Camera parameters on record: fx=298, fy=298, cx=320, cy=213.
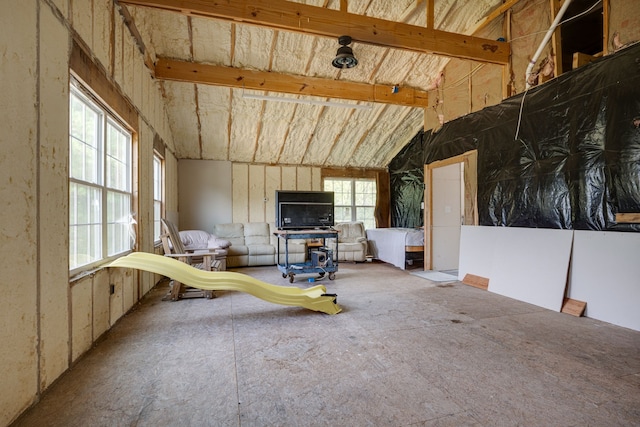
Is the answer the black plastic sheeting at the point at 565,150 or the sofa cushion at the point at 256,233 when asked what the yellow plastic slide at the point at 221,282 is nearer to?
the black plastic sheeting at the point at 565,150

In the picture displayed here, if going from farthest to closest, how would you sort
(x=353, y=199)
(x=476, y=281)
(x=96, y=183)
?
(x=353, y=199)
(x=476, y=281)
(x=96, y=183)

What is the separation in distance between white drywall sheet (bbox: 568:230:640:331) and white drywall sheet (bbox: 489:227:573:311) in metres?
0.12

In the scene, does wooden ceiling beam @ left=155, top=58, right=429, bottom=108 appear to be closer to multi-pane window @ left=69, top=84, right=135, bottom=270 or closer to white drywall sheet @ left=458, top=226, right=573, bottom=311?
multi-pane window @ left=69, top=84, right=135, bottom=270

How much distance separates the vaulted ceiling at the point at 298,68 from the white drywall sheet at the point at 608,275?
2748 millimetres

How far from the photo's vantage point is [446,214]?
19.2 feet

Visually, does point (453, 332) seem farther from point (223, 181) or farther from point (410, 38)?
point (223, 181)

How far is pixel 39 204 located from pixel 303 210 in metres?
3.53

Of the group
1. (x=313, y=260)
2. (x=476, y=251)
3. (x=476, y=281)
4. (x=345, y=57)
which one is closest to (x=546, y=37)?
(x=345, y=57)

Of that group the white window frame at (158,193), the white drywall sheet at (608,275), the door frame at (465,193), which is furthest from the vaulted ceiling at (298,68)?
the white drywall sheet at (608,275)

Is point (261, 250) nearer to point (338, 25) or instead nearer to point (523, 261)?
point (338, 25)

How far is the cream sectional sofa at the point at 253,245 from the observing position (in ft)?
20.9

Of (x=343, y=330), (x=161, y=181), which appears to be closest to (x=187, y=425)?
(x=343, y=330)

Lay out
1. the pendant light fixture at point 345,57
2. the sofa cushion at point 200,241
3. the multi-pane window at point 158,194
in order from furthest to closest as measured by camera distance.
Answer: the sofa cushion at point 200,241, the multi-pane window at point 158,194, the pendant light fixture at point 345,57

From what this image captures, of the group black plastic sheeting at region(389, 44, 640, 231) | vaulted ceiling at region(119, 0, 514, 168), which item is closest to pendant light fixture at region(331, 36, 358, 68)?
vaulted ceiling at region(119, 0, 514, 168)
